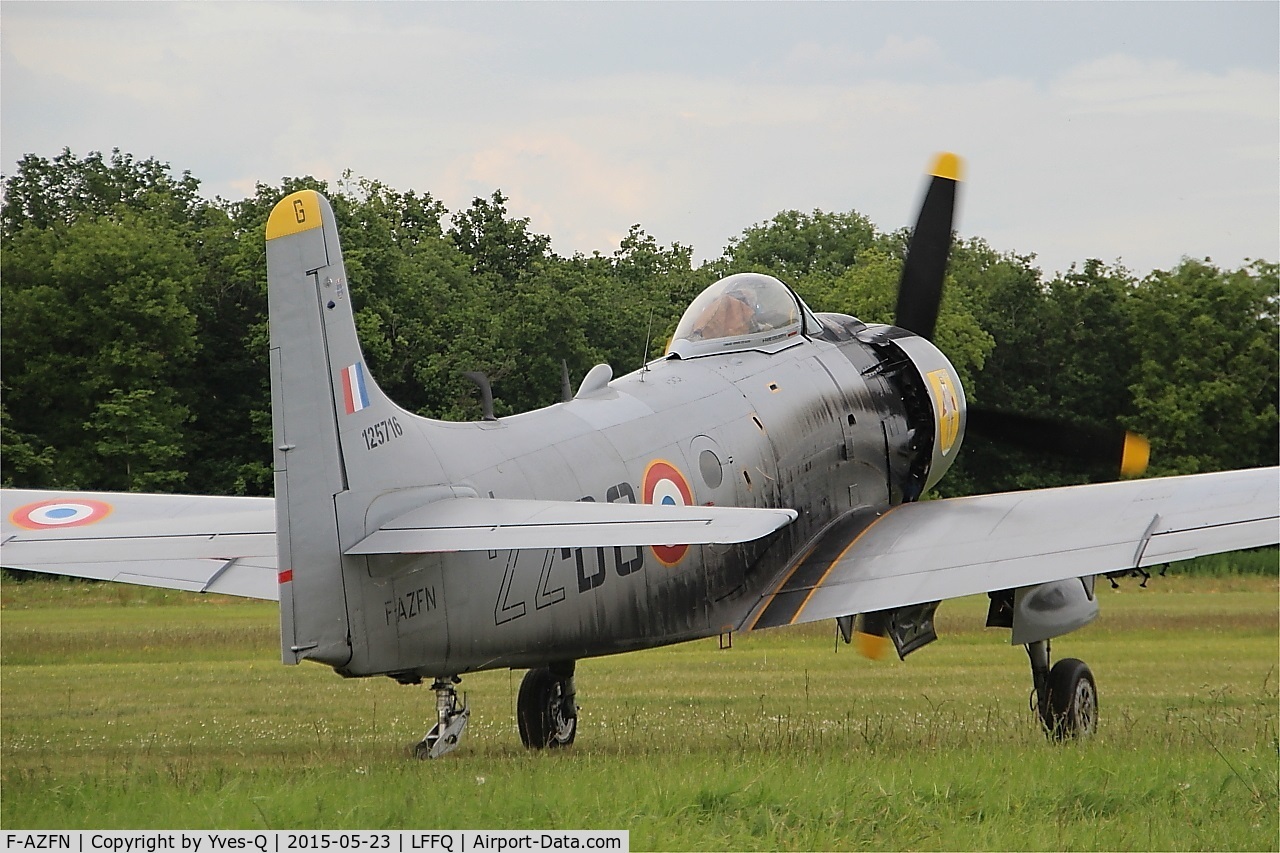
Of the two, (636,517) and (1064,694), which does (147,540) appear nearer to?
(636,517)

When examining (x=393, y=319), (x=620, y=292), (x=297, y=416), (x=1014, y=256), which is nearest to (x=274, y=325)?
(x=297, y=416)

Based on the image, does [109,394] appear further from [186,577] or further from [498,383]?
[186,577]

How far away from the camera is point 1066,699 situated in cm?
1104

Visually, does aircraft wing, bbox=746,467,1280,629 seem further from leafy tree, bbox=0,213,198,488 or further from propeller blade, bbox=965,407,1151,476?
leafy tree, bbox=0,213,198,488

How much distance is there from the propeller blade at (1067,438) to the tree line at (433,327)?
23.5 metres

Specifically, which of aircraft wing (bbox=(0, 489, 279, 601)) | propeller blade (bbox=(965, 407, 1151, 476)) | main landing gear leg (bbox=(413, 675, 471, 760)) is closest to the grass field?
main landing gear leg (bbox=(413, 675, 471, 760))

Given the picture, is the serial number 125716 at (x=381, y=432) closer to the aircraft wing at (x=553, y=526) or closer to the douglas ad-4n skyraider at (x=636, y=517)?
the douglas ad-4n skyraider at (x=636, y=517)

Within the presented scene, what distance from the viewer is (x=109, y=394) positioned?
128ft

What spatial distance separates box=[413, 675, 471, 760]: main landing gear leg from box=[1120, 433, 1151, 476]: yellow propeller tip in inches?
240

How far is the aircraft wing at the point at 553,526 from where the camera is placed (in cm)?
641

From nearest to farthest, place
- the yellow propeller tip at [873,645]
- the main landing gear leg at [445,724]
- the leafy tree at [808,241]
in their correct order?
the main landing gear leg at [445,724] < the yellow propeller tip at [873,645] < the leafy tree at [808,241]

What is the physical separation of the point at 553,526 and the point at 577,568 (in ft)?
6.05

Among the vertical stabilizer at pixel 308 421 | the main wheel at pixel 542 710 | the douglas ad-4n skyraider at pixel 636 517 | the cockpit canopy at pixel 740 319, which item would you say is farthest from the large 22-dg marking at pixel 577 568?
the cockpit canopy at pixel 740 319

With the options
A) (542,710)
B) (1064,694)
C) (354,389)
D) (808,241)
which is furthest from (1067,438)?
(808,241)
